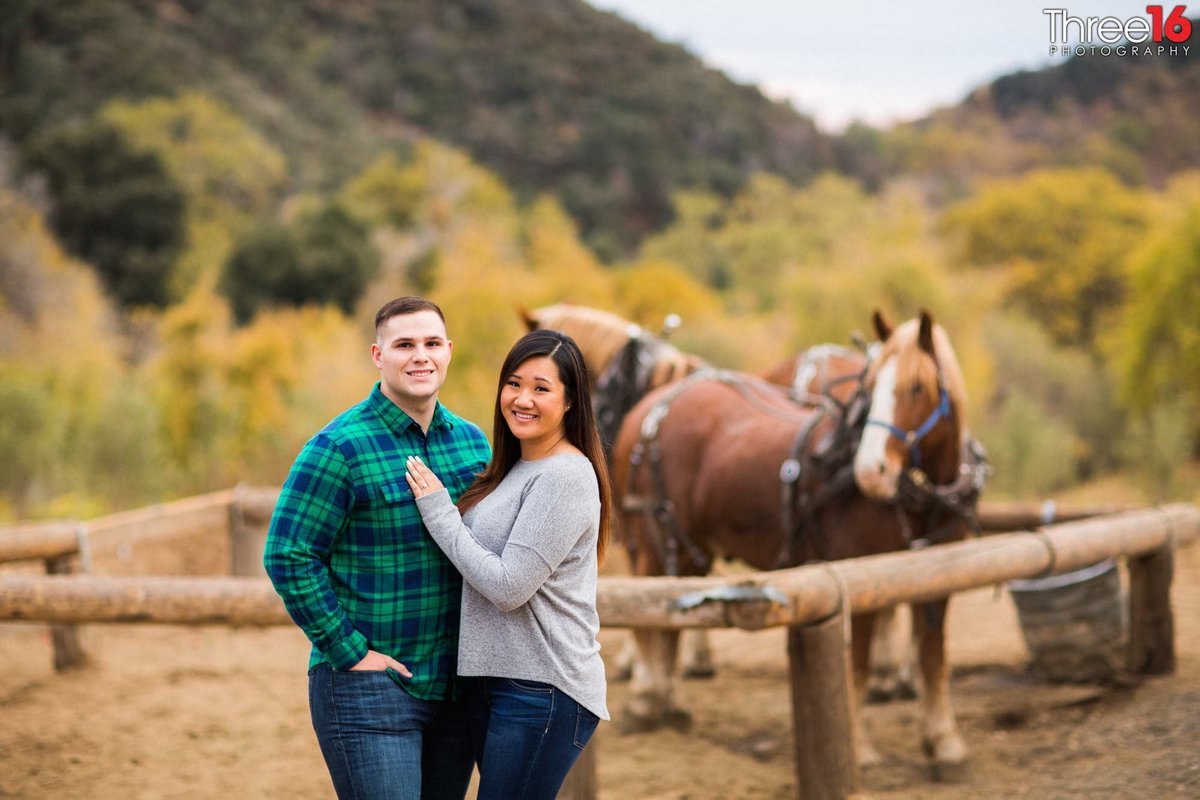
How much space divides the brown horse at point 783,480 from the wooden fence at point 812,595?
356mm

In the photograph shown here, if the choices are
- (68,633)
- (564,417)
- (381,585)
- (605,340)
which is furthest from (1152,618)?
(68,633)

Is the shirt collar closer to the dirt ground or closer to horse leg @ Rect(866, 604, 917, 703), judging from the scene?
the dirt ground

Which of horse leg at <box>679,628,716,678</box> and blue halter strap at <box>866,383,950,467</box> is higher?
blue halter strap at <box>866,383,950,467</box>

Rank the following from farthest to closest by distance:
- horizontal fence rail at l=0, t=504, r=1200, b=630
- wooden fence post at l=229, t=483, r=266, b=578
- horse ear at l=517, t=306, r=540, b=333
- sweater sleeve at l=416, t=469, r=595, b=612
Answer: wooden fence post at l=229, t=483, r=266, b=578, horse ear at l=517, t=306, r=540, b=333, horizontal fence rail at l=0, t=504, r=1200, b=630, sweater sleeve at l=416, t=469, r=595, b=612

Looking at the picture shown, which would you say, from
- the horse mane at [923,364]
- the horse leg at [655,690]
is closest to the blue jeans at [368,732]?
the horse mane at [923,364]

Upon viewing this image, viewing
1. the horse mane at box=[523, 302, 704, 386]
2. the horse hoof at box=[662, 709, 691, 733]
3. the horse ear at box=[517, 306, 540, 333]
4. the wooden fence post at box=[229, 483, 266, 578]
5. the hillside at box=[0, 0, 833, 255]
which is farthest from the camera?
the hillside at box=[0, 0, 833, 255]

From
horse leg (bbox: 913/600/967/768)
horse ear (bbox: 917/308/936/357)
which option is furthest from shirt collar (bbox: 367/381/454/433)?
horse leg (bbox: 913/600/967/768)

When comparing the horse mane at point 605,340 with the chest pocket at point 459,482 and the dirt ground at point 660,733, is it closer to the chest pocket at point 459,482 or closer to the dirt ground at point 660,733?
→ the dirt ground at point 660,733

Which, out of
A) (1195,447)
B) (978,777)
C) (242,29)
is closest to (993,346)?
(1195,447)

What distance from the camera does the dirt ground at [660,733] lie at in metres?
3.96

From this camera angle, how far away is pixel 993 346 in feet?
66.8

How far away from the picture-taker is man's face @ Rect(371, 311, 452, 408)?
6.94ft

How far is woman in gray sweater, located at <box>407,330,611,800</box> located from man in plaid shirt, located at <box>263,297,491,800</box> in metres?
0.07

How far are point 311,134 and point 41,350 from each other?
31600 millimetres
